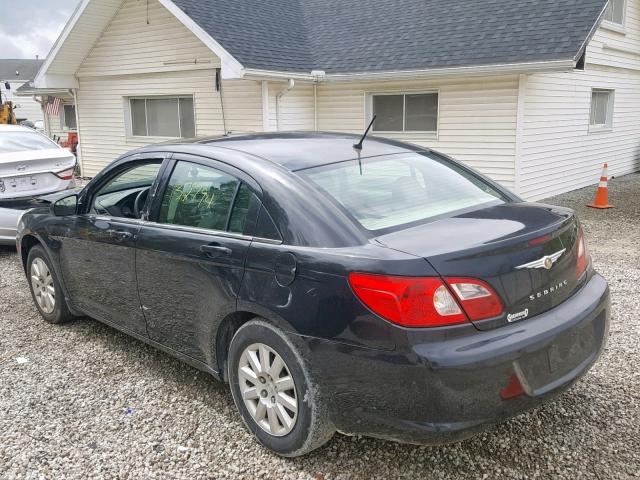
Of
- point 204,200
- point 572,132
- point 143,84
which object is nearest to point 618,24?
point 572,132

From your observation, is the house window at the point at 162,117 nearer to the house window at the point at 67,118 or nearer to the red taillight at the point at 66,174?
the red taillight at the point at 66,174

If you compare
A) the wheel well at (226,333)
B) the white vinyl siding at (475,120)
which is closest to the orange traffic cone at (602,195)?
the white vinyl siding at (475,120)

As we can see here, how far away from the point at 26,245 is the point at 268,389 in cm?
317

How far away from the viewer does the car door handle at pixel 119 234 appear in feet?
12.2

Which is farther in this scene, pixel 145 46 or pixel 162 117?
pixel 162 117

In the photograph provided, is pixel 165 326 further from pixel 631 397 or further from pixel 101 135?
pixel 101 135

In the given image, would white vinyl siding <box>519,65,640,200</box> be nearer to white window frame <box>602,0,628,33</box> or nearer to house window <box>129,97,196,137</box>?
white window frame <box>602,0,628,33</box>

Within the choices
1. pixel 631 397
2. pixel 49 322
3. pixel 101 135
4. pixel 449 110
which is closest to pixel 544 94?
pixel 449 110

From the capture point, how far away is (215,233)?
320 cm

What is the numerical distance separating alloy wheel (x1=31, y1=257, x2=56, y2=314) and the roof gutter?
5932 mm

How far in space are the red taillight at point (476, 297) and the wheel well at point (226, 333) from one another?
3.50 feet

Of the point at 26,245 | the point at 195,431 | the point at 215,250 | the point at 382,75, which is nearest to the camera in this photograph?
the point at 215,250

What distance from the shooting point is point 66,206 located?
4391 mm

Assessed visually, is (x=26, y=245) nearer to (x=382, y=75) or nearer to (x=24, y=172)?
(x=24, y=172)
